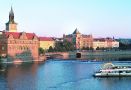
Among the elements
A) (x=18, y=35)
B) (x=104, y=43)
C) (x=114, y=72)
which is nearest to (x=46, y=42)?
(x=104, y=43)

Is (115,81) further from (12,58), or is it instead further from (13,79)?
(12,58)

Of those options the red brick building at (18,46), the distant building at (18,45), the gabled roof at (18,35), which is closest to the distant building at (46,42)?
the gabled roof at (18,35)

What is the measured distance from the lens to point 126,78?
53.0m

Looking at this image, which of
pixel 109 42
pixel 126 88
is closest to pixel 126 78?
pixel 126 88

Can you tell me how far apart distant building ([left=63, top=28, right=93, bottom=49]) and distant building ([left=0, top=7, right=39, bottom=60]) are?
53463 mm

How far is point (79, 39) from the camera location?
161625 millimetres

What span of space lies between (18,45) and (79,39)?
62.7 m

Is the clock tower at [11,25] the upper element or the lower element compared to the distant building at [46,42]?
upper

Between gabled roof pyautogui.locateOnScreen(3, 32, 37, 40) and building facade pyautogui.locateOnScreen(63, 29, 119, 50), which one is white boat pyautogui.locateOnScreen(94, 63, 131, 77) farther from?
building facade pyautogui.locateOnScreen(63, 29, 119, 50)

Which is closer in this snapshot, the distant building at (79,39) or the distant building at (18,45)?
the distant building at (18,45)

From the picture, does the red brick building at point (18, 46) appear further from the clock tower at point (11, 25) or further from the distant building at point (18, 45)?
the clock tower at point (11, 25)

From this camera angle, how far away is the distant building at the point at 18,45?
98.2 m

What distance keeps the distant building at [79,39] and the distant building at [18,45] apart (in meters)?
53.5

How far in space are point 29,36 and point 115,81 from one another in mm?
58376
